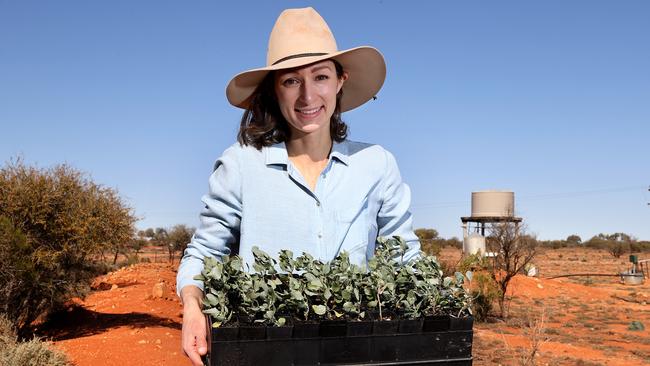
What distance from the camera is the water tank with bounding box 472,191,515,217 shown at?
29.1m

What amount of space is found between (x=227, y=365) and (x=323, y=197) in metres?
0.89

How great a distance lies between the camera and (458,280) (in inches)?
71.2

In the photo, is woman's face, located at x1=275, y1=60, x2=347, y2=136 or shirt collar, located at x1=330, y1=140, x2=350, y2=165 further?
shirt collar, located at x1=330, y1=140, x2=350, y2=165

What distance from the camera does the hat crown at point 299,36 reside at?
88.3 inches

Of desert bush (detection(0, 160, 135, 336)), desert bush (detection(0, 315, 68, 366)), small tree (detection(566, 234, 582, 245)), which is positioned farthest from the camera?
small tree (detection(566, 234, 582, 245))

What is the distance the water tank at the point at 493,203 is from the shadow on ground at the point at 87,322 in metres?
19.2

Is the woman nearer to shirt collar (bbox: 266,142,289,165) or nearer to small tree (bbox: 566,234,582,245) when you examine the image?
shirt collar (bbox: 266,142,289,165)

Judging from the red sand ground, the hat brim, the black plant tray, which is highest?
the hat brim

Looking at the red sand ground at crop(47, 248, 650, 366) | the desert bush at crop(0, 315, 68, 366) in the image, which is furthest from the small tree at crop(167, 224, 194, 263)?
the desert bush at crop(0, 315, 68, 366)

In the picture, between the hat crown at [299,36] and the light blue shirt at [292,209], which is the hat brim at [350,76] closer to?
the hat crown at [299,36]

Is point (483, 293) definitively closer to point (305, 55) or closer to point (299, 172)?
Result: point (299, 172)

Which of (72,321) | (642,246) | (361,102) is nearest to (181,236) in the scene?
(72,321)

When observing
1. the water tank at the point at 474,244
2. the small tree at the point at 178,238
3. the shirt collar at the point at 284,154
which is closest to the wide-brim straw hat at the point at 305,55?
the shirt collar at the point at 284,154

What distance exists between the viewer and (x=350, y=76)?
2.55m
